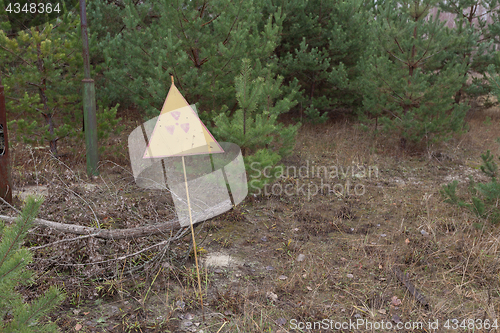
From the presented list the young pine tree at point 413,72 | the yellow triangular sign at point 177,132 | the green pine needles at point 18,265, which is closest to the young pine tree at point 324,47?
the young pine tree at point 413,72

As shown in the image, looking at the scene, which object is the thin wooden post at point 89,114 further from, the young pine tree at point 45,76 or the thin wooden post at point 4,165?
the thin wooden post at point 4,165

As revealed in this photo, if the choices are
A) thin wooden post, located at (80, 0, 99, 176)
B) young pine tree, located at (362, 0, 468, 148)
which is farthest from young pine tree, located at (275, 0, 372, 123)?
thin wooden post, located at (80, 0, 99, 176)

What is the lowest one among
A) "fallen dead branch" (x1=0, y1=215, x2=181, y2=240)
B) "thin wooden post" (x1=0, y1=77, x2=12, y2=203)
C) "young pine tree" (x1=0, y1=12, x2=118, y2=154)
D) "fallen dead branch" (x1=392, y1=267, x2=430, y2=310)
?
"fallen dead branch" (x1=392, y1=267, x2=430, y2=310)

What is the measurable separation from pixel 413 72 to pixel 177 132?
20.4 feet

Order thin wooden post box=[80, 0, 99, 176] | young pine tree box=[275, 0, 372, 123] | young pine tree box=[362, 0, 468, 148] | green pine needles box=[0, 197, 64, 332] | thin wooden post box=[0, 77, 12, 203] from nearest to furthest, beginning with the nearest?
green pine needles box=[0, 197, 64, 332] < thin wooden post box=[0, 77, 12, 203] < thin wooden post box=[80, 0, 99, 176] < young pine tree box=[362, 0, 468, 148] < young pine tree box=[275, 0, 372, 123]

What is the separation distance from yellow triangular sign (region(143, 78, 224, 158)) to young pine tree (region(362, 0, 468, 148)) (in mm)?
5455

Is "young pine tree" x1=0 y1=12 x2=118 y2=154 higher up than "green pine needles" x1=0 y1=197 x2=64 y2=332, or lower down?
higher up

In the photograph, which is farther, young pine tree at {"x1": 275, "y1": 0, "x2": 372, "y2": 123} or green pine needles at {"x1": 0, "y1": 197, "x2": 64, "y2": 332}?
young pine tree at {"x1": 275, "y1": 0, "x2": 372, "y2": 123}

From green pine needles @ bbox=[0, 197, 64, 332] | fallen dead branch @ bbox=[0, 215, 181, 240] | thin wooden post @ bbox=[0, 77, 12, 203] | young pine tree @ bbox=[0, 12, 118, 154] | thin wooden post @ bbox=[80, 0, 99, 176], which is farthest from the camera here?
young pine tree @ bbox=[0, 12, 118, 154]

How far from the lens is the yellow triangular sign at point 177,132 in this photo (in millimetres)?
3496

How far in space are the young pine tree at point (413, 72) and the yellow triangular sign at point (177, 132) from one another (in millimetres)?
5455

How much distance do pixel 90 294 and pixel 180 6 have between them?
4.69 m

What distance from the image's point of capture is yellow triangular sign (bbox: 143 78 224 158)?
350 centimetres

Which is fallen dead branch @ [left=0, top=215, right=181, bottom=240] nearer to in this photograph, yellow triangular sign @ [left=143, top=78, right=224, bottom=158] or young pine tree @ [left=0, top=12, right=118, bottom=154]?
yellow triangular sign @ [left=143, top=78, right=224, bottom=158]
